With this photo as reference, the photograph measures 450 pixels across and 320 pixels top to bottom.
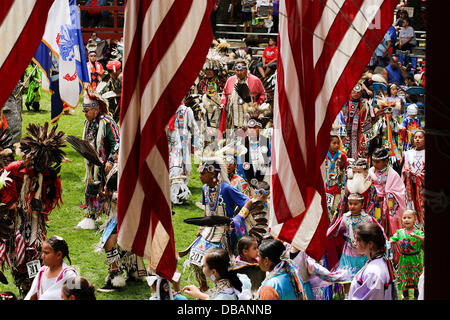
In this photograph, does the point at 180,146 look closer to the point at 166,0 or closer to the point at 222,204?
the point at 222,204

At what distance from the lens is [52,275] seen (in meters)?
7.60

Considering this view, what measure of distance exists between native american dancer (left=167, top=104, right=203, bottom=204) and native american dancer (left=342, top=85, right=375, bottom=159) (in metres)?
3.28

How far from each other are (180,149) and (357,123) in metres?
3.94

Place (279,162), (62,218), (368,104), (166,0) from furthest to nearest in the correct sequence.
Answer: (368,104) < (62,218) < (279,162) < (166,0)

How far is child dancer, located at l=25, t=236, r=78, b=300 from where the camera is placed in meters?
7.41

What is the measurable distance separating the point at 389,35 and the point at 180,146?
456 inches

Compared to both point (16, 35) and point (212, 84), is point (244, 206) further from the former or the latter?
point (212, 84)

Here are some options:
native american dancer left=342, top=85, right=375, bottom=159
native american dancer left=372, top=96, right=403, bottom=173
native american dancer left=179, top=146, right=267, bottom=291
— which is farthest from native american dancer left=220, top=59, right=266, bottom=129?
native american dancer left=179, top=146, right=267, bottom=291

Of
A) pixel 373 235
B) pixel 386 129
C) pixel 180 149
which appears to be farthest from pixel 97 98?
pixel 373 235

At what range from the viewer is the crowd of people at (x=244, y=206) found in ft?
23.9

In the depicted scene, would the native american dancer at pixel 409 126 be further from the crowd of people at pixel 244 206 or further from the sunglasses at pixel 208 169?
the sunglasses at pixel 208 169

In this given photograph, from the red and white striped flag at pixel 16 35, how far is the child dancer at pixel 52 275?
86.8 inches
